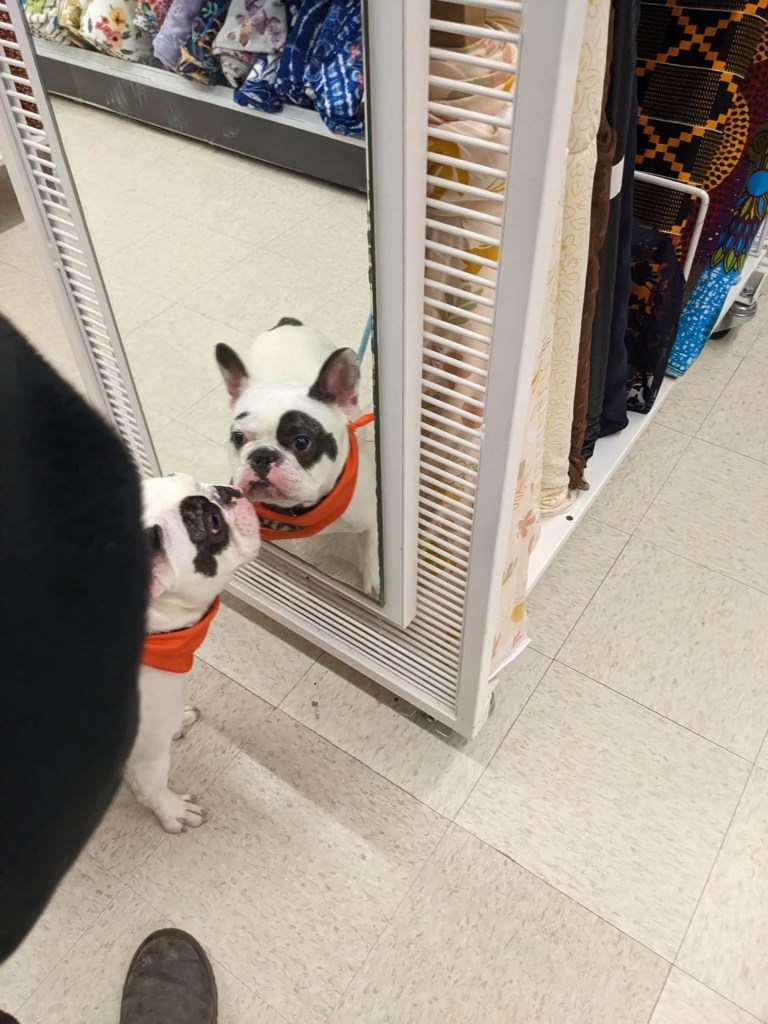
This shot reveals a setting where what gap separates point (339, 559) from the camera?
3.80 ft

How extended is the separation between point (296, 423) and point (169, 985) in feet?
2.76

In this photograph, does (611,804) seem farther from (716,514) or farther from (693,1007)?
(716,514)

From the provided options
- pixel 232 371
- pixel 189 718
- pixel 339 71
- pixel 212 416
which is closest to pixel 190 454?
pixel 212 416

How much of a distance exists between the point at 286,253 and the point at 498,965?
3.59 ft

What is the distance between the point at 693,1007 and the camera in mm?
1050

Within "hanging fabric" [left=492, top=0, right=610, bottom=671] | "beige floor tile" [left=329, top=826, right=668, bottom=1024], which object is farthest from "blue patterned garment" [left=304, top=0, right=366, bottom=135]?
"beige floor tile" [left=329, top=826, right=668, bottom=1024]

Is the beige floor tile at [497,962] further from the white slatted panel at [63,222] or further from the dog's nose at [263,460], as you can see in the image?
the white slatted panel at [63,222]

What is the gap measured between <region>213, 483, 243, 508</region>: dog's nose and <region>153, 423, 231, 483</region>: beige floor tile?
0.17 meters

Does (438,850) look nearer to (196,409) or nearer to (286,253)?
(196,409)

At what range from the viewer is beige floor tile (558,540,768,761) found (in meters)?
1.35

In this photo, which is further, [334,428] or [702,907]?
[702,907]

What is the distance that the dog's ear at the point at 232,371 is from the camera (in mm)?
1045

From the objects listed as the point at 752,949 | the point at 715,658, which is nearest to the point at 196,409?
the point at 715,658

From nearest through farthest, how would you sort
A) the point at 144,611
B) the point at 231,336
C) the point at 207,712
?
1. the point at 144,611
2. the point at 231,336
3. the point at 207,712
